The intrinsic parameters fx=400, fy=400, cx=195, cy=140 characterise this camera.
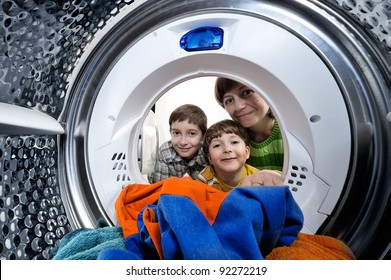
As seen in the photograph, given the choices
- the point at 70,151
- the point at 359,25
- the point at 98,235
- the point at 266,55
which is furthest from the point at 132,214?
the point at 359,25

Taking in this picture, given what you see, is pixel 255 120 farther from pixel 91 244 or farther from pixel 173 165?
pixel 91 244

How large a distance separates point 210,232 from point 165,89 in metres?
0.42

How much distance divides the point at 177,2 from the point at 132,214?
406 mm

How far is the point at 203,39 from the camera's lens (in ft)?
2.46

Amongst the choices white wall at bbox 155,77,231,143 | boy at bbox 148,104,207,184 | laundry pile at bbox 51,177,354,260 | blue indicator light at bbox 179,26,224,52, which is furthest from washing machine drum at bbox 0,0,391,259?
white wall at bbox 155,77,231,143

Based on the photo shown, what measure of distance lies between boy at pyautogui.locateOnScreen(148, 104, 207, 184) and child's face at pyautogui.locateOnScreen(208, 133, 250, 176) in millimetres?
86

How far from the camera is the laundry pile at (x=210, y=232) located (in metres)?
0.45

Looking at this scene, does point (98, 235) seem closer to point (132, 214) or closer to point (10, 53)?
point (132, 214)

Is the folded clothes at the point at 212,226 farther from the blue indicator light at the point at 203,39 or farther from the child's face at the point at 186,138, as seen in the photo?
the child's face at the point at 186,138

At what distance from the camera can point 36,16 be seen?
64 cm

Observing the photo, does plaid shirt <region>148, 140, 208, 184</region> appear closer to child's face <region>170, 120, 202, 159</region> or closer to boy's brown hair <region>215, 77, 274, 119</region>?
child's face <region>170, 120, 202, 159</region>

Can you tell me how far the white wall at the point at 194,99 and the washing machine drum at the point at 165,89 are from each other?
1.45 feet
